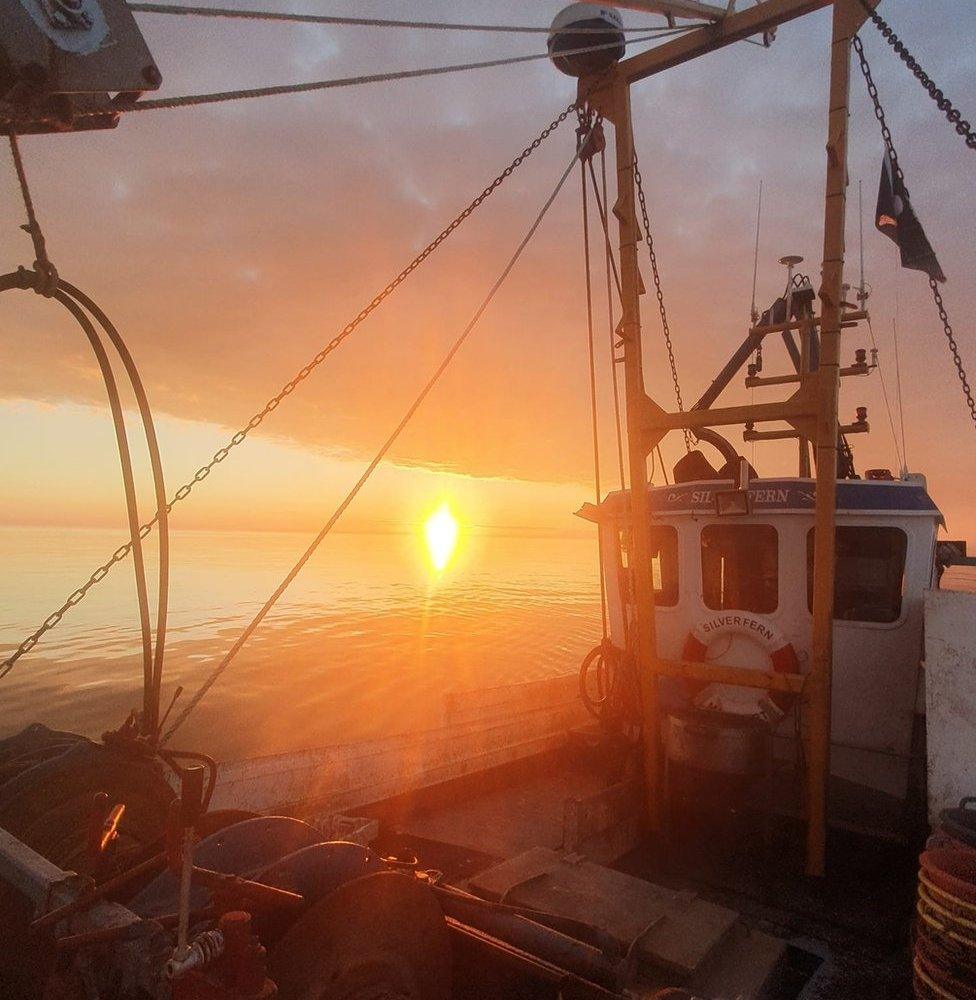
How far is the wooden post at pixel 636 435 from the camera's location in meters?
6.91

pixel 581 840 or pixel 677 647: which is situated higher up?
pixel 677 647

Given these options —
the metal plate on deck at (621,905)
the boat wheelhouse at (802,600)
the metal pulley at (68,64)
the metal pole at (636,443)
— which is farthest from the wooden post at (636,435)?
the metal pulley at (68,64)

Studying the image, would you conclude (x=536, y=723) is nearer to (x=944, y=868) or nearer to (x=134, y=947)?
(x=944, y=868)

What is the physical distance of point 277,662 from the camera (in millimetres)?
25953

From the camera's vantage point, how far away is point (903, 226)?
6.74 meters

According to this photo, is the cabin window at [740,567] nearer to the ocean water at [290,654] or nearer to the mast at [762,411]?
the mast at [762,411]

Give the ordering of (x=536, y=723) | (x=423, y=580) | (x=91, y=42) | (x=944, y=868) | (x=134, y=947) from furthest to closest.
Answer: (x=423, y=580) < (x=536, y=723) < (x=944, y=868) < (x=91, y=42) < (x=134, y=947)

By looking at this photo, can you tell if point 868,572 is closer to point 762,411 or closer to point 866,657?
point 866,657

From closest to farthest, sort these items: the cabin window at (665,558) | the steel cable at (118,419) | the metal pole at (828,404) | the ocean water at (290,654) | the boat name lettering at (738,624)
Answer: the steel cable at (118,419), the metal pole at (828,404), the boat name lettering at (738,624), the cabin window at (665,558), the ocean water at (290,654)

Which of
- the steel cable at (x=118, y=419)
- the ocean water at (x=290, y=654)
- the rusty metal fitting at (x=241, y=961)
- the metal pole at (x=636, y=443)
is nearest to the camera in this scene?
the rusty metal fitting at (x=241, y=961)

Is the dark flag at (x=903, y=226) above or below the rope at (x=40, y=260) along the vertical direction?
above

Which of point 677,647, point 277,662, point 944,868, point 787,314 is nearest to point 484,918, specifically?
point 944,868

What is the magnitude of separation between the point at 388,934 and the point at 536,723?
6728 millimetres

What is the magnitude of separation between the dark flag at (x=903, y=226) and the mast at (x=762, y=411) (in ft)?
3.87
